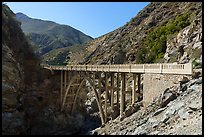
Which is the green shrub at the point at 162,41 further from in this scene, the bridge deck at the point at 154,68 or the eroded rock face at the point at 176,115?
the eroded rock face at the point at 176,115

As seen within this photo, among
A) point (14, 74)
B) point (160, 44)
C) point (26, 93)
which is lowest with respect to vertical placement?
point (26, 93)

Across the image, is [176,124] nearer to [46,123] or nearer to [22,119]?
[22,119]

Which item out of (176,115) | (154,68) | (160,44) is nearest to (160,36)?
(160,44)

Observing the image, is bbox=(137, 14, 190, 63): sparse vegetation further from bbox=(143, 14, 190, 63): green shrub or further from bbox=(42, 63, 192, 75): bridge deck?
bbox=(42, 63, 192, 75): bridge deck

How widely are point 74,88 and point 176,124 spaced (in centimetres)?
3440

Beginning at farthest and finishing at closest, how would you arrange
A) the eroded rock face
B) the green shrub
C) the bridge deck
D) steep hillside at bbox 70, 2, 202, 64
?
1. the green shrub
2. steep hillside at bbox 70, 2, 202, 64
3. the bridge deck
4. the eroded rock face

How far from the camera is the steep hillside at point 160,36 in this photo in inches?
1548

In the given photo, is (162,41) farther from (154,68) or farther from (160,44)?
(154,68)

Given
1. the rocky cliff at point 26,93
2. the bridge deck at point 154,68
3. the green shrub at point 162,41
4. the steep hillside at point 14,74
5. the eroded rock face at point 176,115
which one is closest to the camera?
the eroded rock face at point 176,115

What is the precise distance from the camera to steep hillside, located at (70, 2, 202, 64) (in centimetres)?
3931

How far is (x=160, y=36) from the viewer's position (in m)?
59.5

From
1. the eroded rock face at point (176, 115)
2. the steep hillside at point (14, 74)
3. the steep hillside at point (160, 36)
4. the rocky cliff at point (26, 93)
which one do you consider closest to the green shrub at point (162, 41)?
the steep hillside at point (160, 36)

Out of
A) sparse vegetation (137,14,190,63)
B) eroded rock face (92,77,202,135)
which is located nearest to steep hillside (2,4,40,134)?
eroded rock face (92,77,202,135)

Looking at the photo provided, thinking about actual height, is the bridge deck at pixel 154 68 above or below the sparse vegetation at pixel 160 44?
below
